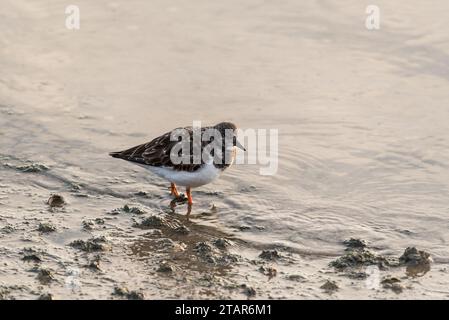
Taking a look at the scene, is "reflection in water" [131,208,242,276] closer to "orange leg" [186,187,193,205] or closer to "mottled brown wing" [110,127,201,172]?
"orange leg" [186,187,193,205]

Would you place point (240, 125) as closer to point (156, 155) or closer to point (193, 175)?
point (156, 155)

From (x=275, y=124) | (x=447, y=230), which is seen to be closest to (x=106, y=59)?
(x=275, y=124)

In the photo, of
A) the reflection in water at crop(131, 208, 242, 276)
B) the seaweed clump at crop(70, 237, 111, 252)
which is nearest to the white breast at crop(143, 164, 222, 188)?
the reflection in water at crop(131, 208, 242, 276)

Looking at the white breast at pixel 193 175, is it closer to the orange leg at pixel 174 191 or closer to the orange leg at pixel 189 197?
the orange leg at pixel 189 197

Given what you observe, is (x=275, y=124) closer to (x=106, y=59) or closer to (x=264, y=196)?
(x=264, y=196)

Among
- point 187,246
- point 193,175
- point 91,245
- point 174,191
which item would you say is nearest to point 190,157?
point 193,175
